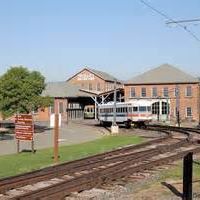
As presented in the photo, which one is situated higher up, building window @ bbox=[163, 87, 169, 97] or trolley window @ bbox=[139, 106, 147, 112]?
building window @ bbox=[163, 87, 169, 97]

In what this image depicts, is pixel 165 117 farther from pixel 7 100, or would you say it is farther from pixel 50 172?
pixel 50 172

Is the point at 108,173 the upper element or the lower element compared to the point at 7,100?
lower

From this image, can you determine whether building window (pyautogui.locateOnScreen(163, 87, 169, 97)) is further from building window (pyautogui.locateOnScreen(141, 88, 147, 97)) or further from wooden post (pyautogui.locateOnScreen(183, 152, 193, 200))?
wooden post (pyautogui.locateOnScreen(183, 152, 193, 200))

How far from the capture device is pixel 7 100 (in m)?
48.8

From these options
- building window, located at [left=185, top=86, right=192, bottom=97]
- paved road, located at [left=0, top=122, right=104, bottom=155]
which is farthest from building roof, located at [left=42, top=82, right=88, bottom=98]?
paved road, located at [left=0, top=122, right=104, bottom=155]

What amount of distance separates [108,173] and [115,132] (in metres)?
29.9

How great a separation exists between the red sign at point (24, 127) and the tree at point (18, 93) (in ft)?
71.1

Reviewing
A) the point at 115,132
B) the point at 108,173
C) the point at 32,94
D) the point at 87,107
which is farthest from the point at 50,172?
the point at 87,107

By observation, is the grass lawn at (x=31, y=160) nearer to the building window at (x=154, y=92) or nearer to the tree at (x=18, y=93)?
the tree at (x=18, y=93)

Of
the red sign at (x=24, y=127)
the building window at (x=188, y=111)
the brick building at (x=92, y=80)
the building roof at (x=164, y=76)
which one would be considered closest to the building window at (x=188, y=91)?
the building roof at (x=164, y=76)

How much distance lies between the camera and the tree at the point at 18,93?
4912 centimetres

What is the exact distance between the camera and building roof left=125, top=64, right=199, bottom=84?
86750 mm

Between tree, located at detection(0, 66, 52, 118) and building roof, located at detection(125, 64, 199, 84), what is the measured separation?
4002cm

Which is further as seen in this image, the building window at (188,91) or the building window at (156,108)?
the building window at (188,91)
